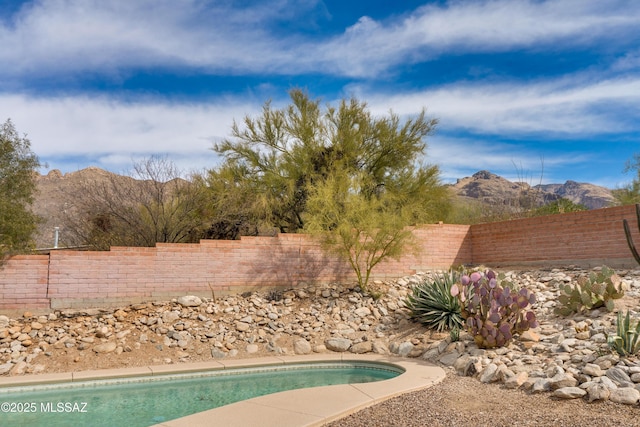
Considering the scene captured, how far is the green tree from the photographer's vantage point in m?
11.8

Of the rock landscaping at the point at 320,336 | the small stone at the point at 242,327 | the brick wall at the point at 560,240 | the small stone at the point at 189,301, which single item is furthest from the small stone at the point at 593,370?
the small stone at the point at 189,301

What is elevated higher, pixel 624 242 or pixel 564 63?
pixel 564 63

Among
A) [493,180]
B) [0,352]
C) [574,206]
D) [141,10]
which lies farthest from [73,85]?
[493,180]

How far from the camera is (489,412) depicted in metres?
6.29

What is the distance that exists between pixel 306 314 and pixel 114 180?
8354 millimetres

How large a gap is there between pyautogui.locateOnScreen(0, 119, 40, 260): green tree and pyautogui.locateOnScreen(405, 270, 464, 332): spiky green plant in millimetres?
9430

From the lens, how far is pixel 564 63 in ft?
58.7

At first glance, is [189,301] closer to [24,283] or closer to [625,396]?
[24,283]

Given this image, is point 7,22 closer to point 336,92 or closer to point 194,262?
point 194,262

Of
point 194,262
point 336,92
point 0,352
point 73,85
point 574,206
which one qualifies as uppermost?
point 336,92

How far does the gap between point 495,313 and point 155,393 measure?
6007 millimetres

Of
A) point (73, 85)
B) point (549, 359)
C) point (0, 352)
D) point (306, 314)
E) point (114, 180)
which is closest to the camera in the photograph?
point (549, 359)

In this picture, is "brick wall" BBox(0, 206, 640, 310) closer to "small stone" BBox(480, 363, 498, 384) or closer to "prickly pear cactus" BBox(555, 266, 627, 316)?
"prickly pear cactus" BBox(555, 266, 627, 316)

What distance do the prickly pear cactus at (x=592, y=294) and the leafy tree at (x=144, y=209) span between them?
1053 cm
